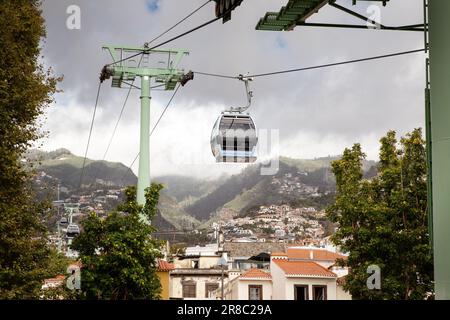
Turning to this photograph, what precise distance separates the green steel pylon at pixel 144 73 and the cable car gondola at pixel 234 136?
3.51 m

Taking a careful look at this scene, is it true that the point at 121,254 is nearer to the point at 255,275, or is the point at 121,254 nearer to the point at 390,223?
the point at 390,223

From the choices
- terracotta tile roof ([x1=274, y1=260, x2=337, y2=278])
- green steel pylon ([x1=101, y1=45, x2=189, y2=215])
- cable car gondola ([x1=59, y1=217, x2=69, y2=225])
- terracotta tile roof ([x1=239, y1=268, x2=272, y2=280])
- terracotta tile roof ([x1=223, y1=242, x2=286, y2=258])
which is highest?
green steel pylon ([x1=101, y1=45, x2=189, y2=215])

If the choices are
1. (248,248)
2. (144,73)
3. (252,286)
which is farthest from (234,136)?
(248,248)

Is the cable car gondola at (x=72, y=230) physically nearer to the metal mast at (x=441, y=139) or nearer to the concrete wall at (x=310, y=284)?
the concrete wall at (x=310, y=284)

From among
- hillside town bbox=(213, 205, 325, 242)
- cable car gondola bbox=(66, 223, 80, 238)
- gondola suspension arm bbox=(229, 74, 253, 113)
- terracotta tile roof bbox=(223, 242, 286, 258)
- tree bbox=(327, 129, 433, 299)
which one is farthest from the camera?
terracotta tile roof bbox=(223, 242, 286, 258)

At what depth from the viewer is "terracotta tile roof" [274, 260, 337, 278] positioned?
71.5 feet

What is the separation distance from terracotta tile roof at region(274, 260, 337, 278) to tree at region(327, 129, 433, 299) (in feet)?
17.3

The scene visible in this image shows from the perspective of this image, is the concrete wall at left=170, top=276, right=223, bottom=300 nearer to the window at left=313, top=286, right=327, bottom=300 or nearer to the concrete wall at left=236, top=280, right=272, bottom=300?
the concrete wall at left=236, top=280, right=272, bottom=300

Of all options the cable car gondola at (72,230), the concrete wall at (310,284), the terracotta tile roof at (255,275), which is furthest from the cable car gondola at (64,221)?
the concrete wall at (310,284)

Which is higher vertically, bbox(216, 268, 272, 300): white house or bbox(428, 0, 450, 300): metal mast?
bbox(428, 0, 450, 300): metal mast

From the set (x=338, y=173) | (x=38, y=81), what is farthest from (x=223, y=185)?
(x=38, y=81)

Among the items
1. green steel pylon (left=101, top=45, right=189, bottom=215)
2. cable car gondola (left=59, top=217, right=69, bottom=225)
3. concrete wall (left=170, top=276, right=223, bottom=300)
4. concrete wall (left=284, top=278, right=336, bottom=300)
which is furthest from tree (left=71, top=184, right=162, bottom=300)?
concrete wall (left=170, top=276, right=223, bottom=300)

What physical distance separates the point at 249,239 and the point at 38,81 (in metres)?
18.6
